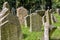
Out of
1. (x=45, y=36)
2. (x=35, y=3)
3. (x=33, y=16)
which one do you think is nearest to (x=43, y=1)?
(x=35, y=3)

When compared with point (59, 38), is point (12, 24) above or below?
above

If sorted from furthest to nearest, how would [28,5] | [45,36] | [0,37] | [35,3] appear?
[35,3] < [28,5] < [45,36] < [0,37]

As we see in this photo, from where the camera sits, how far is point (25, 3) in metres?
40.9

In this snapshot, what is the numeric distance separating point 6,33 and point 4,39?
0.69 feet

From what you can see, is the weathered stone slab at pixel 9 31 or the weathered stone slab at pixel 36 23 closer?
the weathered stone slab at pixel 9 31

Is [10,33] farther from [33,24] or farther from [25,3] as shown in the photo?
[25,3]

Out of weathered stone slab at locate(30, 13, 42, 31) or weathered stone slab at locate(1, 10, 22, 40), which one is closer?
weathered stone slab at locate(1, 10, 22, 40)

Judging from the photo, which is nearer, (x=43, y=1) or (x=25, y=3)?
(x=25, y=3)

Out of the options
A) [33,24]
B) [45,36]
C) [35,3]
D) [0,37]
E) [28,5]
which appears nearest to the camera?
[0,37]

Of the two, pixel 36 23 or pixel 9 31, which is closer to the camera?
pixel 9 31

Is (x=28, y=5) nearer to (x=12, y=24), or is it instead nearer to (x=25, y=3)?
(x=25, y=3)

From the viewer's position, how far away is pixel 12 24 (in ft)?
27.1

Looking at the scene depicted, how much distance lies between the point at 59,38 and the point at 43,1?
3442cm

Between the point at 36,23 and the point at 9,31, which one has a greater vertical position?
the point at 9,31
